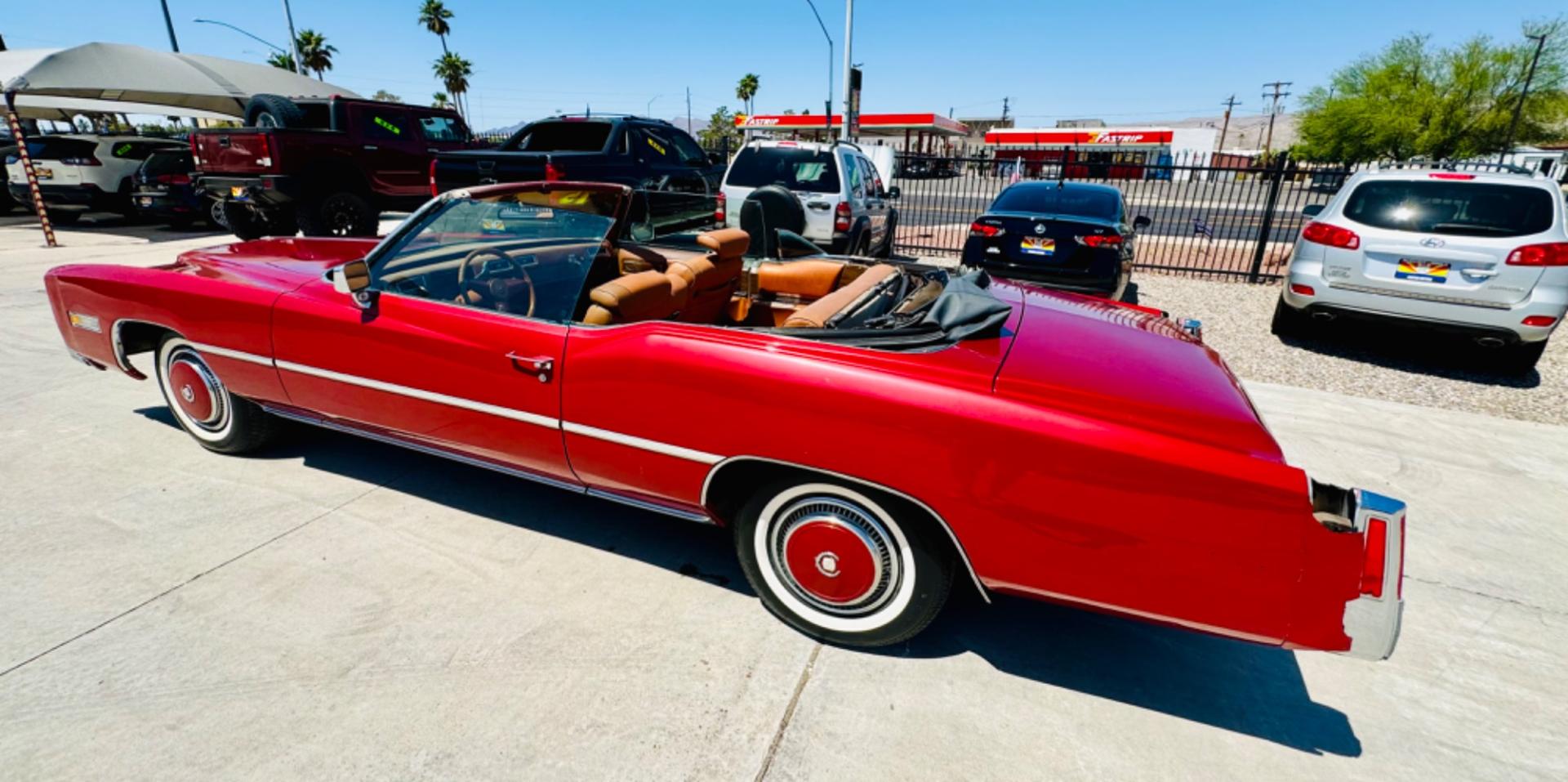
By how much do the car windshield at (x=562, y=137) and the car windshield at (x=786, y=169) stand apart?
1679 millimetres

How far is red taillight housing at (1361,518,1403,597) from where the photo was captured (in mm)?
1677

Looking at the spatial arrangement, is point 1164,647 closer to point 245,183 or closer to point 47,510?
point 47,510

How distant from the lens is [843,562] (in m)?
2.23

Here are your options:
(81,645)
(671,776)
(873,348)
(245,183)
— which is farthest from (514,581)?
(245,183)

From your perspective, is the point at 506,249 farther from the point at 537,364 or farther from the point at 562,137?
the point at 562,137

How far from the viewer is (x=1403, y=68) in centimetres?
3531

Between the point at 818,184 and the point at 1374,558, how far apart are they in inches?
271

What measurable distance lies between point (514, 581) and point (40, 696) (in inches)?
50.3

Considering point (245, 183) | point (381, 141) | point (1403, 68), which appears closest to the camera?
point (245, 183)

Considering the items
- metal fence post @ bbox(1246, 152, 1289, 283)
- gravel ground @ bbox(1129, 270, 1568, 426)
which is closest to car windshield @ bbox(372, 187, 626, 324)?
gravel ground @ bbox(1129, 270, 1568, 426)

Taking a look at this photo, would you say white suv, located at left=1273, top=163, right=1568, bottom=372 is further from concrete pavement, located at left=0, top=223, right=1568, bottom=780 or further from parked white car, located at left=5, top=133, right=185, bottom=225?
parked white car, located at left=5, top=133, right=185, bottom=225

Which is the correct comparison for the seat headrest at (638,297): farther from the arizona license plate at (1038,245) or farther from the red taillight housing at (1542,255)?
the red taillight housing at (1542,255)

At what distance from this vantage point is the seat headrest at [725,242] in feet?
10.0

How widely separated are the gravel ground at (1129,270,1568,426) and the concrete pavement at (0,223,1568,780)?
2.29 metres
